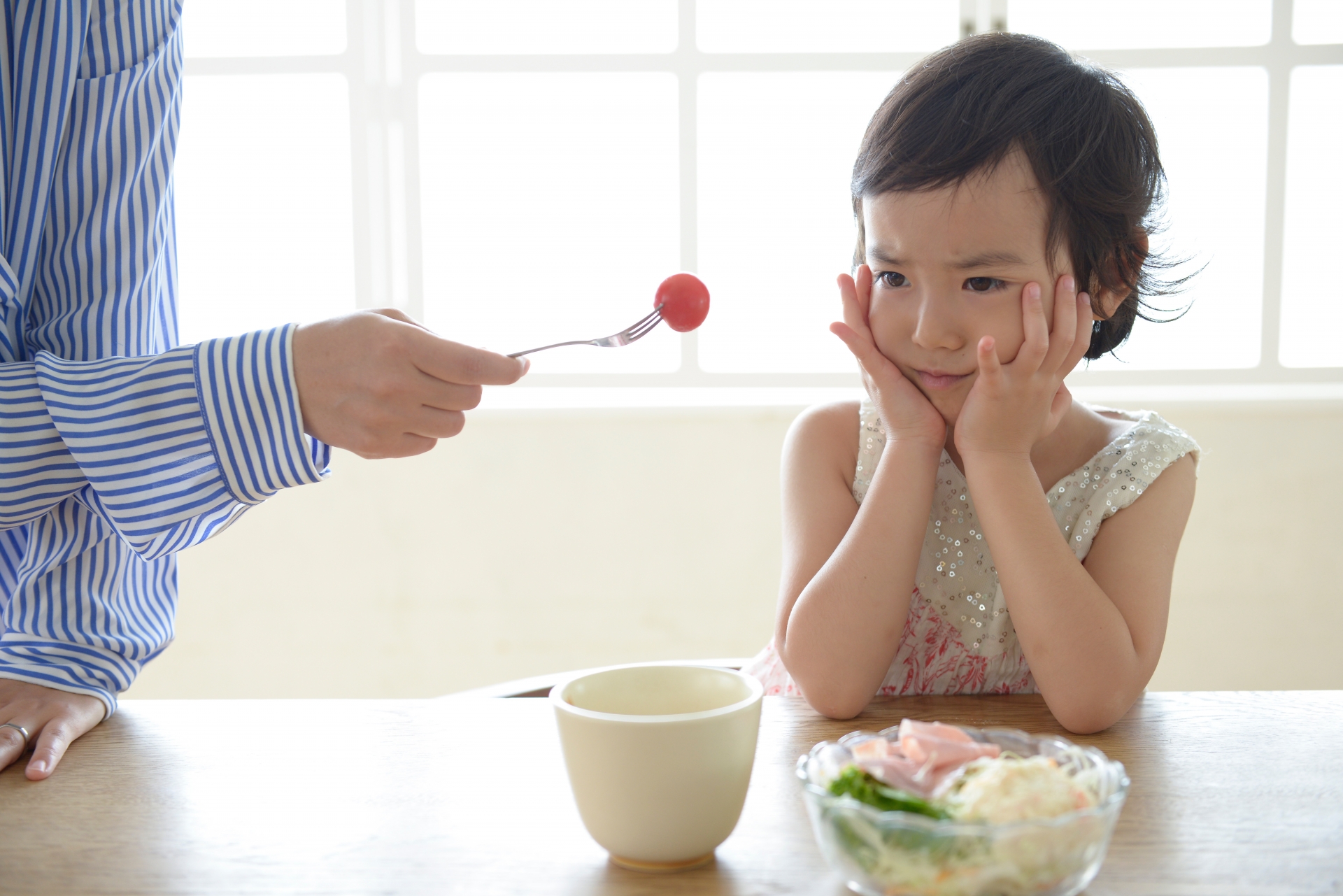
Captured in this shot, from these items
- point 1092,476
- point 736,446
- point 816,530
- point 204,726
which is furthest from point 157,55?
point 736,446

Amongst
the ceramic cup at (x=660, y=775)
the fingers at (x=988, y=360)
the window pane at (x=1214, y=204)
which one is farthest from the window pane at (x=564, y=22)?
the ceramic cup at (x=660, y=775)

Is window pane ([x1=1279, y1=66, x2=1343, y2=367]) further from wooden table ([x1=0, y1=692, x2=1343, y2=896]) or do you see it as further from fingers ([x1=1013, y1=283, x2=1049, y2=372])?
wooden table ([x1=0, y1=692, x2=1343, y2=896])

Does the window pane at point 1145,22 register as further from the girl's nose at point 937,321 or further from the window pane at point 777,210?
the girl's nose at point 937,321

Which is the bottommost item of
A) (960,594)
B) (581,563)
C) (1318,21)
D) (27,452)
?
(581,563)

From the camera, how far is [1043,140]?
0.97 metres

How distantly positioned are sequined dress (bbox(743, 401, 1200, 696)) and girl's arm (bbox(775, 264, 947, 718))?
0.24 ft

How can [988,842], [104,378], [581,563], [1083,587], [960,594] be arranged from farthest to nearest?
[581,563] → [960,594] → [1083,587] → [104,378] → [988,842]

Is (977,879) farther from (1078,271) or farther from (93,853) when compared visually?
(1078,271)

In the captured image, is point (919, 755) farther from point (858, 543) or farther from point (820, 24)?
point (820, 24)

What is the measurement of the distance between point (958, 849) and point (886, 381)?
637 mm

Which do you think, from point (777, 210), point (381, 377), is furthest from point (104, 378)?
point (777, 210)

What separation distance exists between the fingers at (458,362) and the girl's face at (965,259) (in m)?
0.42

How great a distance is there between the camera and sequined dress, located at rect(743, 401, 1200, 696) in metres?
1.09

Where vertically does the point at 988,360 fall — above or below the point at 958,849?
above
